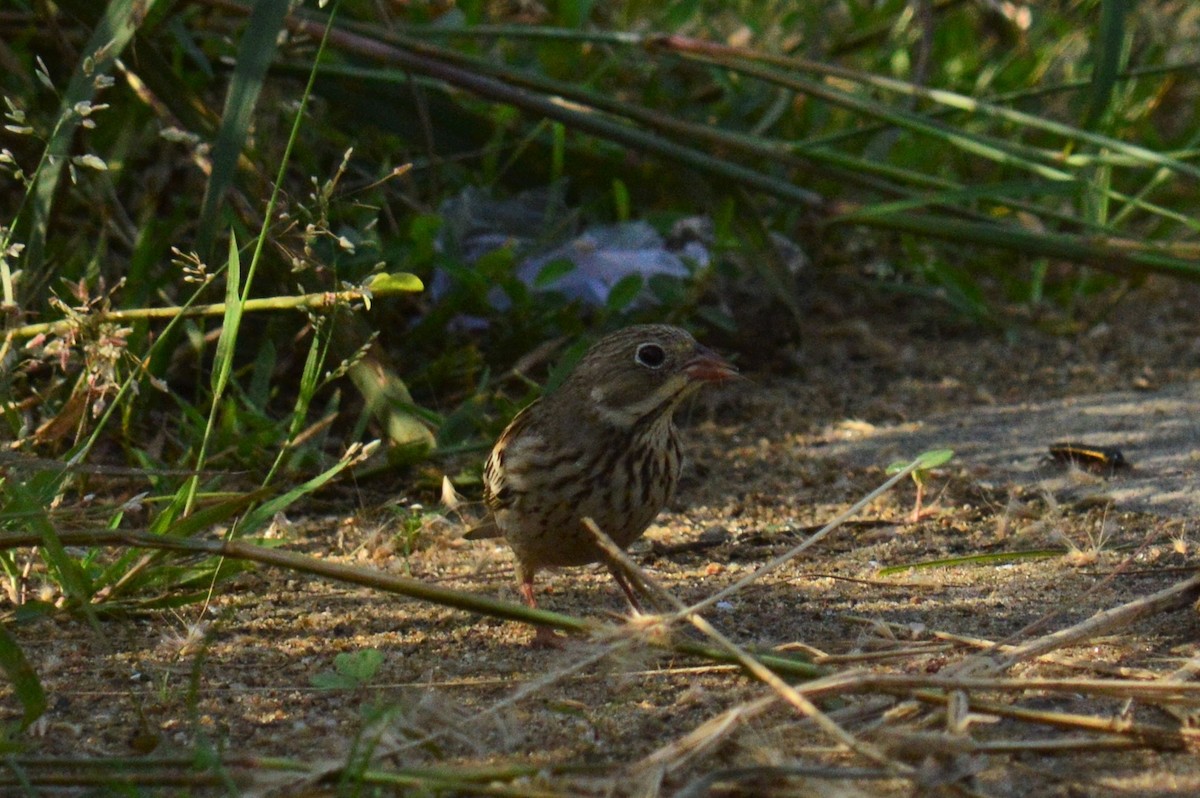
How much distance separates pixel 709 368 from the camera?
3867 millimetres

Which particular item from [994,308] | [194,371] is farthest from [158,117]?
[994,308]

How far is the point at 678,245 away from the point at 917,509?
1.89m

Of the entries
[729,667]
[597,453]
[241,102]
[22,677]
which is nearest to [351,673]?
[22,677]

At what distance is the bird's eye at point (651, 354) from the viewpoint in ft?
12.8

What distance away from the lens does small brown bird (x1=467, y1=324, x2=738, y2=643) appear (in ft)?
A: 11.9

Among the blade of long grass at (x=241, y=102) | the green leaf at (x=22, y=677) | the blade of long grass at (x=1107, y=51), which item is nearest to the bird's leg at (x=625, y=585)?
the blade of long grass at (x=241, y=102)

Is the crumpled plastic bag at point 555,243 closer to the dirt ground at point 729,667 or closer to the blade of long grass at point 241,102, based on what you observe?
the dirt ground at point 729,667

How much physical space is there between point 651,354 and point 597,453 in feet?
1.13

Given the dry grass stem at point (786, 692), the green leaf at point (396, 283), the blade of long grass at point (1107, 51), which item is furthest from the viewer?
the blade of long grass at point (1107, 51)

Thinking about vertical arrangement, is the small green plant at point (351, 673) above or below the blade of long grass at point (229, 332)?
below

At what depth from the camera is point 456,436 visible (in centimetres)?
449

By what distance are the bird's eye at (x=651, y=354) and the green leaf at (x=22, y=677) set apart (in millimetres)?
1779

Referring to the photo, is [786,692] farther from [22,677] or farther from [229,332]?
[229,332]

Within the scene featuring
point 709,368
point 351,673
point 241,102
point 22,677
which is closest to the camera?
point 22,677
